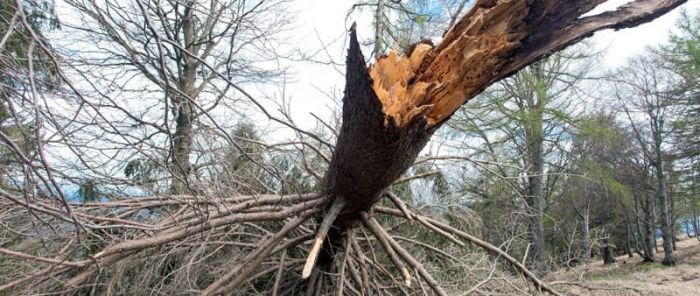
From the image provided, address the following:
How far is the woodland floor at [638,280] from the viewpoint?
3169 mm

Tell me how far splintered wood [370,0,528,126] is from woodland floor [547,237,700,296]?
5.42 feet

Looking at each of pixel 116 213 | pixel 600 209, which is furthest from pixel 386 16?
pixel 600 209

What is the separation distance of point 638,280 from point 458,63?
8710 mm

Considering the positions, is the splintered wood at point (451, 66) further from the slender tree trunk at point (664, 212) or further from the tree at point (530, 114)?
the slender tree trunk at point (664, 212)

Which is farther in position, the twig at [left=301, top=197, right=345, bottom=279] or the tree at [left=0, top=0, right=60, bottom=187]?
the twig at [left=301, top=197, right=345, bottom=279]

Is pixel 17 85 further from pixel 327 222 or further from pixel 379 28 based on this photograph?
pixel 379 28

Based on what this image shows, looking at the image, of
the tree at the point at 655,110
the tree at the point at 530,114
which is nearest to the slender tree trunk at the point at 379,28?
the tree at the point at 530,114

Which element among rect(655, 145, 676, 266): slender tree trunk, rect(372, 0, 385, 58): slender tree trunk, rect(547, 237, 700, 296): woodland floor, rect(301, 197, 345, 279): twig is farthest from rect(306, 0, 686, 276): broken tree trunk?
rect(655, 145, 676, 266): slender tree trunk

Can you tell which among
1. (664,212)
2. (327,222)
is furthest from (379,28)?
(664,212)

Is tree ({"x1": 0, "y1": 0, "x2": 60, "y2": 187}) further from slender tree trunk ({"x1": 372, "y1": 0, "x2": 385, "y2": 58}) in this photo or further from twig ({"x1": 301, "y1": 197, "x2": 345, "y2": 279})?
slender tree trunk ({"x1": 372, "y1": 0, "x2": 385, "y2": 58})

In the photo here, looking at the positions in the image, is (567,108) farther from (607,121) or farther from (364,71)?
(364,71)

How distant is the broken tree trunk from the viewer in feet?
5.88

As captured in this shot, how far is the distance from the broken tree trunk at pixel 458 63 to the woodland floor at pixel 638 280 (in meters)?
1.59

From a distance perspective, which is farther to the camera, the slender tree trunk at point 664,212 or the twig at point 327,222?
the slender tree trunk at point 664,212
